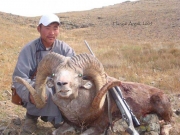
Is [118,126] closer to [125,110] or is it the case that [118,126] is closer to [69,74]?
[125,110]

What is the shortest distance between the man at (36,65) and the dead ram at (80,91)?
26 cm

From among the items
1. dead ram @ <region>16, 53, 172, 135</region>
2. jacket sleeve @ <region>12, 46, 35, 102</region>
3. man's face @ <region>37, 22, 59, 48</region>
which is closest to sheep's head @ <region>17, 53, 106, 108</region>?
dead ram @ <region>16, 53, 172, 135</region>

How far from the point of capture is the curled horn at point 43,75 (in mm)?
Result: 4980

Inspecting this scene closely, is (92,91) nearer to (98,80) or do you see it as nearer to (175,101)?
(98,80)

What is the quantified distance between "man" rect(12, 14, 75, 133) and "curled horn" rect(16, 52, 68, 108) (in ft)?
0.67

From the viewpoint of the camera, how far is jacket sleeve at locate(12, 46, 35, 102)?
5.32 metres

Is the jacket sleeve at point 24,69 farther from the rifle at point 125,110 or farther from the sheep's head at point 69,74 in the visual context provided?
the rifle at point 125,110

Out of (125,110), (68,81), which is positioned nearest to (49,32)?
(68,81)

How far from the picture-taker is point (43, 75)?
5.26 meters

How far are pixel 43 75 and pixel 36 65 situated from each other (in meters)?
0.55

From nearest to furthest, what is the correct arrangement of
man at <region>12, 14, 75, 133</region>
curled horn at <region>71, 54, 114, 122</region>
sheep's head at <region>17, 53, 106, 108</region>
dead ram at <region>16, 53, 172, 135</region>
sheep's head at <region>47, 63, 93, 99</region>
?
1. sheep's head at <region>47, 63, 93, 99</region>
2. sheep's head at <region>17, 53, 106, 108</region>
3. dead ram at <region>16, 53, 172, 135</region>
4. curled horn at <region>71, 54, 114, 122</region>
5. man at <region>12, 14, 75, 133</region>

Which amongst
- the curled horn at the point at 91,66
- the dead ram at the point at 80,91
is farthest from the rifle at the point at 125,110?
the curled horn at the point at 91,66

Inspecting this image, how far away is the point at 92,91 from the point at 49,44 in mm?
1360

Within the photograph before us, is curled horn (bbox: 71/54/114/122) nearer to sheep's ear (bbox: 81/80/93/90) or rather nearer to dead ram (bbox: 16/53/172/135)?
dead ram (bbox: 16/53/172/135)
